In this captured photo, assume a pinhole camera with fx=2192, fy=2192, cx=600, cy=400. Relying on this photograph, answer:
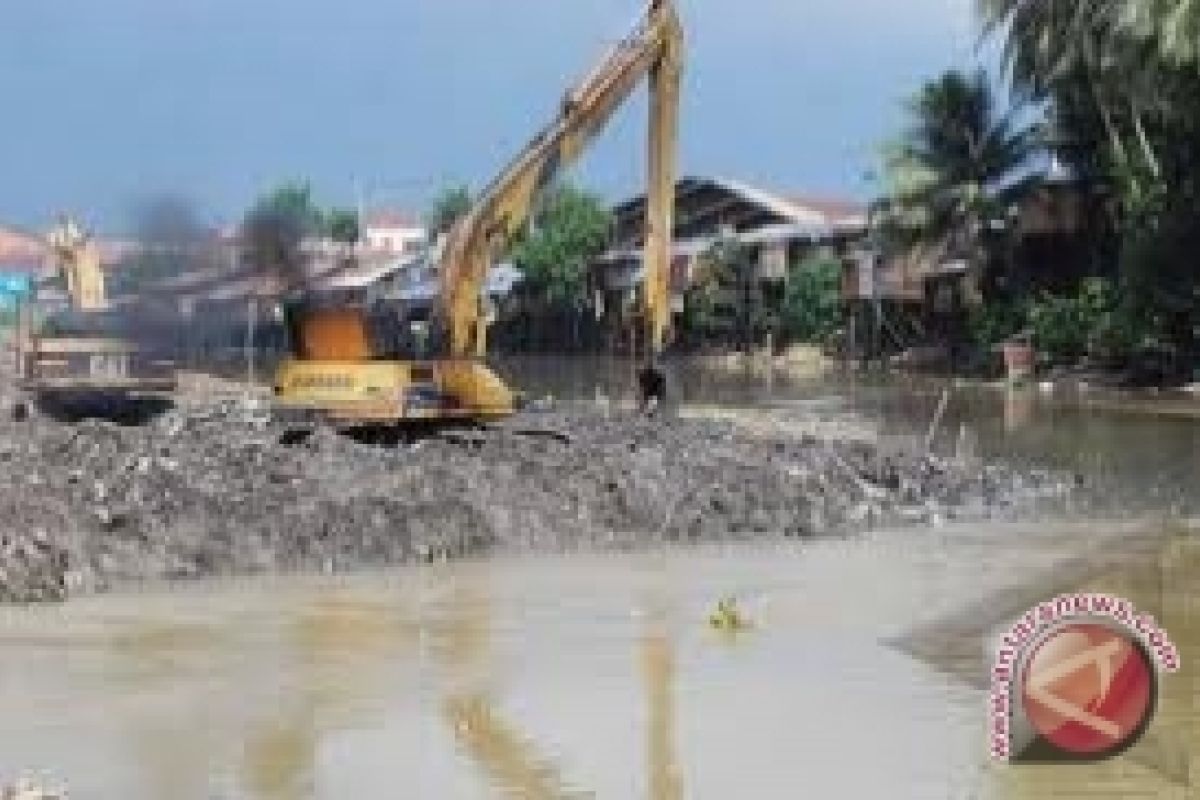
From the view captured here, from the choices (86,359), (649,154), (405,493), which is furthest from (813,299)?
(405,493)

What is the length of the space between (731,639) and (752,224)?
63.7 metres

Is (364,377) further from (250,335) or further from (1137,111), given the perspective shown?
(1137,111)

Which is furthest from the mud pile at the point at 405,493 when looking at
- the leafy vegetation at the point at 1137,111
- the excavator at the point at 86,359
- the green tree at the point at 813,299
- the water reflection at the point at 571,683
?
the green tree at the point at 813,299

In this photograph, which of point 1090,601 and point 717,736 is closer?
point 1090,601

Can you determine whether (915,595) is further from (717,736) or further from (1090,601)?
(1090,601)

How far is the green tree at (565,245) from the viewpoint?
8188 cm

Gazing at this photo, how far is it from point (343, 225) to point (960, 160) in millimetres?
53410

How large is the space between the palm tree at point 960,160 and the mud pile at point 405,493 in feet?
112

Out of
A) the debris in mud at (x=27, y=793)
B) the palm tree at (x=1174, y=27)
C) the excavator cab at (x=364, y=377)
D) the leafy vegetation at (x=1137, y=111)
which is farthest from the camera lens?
the leafy vegetation at (x=1137, y=111)

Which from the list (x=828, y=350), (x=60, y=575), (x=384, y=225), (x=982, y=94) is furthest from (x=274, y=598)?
(x=384, y=225)

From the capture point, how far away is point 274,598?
16.6m

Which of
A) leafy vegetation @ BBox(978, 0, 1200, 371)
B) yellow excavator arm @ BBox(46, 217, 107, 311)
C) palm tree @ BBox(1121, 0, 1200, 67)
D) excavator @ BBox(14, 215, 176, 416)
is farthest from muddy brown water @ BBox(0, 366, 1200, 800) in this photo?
leafy vegetation @ BBox(978, 0, 1200, 371)

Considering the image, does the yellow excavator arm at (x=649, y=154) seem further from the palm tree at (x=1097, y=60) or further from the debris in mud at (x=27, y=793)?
the palm tree at (x=1097, y=60)

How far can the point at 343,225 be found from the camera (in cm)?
10631
